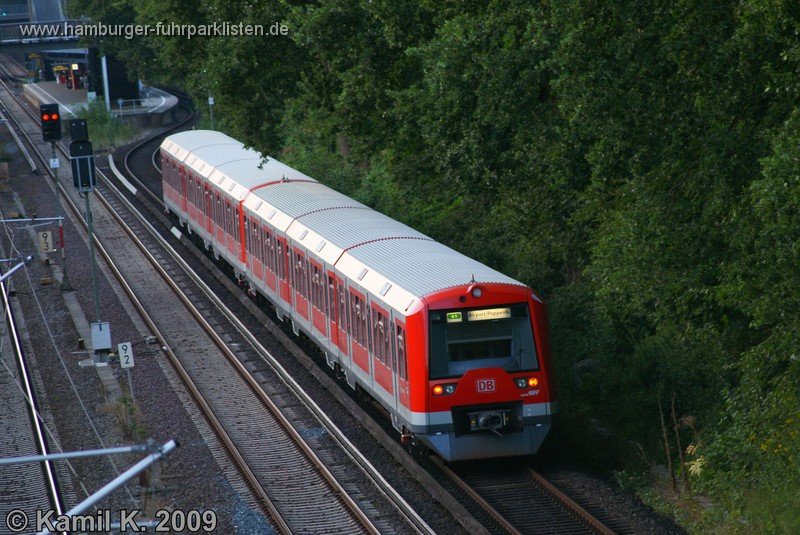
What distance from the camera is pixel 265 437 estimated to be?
64.2 feet

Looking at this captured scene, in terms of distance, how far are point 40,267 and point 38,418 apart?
15045mm

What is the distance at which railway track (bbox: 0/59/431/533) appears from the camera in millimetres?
15672

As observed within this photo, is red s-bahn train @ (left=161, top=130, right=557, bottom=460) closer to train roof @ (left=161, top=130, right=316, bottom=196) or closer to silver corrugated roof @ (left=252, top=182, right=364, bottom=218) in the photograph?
silver corrugated roof @ (left=252, top=182, right=364, bottom=218)

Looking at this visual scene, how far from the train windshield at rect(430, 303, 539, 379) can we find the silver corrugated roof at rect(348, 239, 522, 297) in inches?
18.3

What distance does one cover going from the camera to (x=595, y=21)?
56.3 ft

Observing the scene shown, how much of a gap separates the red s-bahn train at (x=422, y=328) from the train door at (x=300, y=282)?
0.04 meters

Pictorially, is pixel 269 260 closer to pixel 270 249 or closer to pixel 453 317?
pixel 270 249

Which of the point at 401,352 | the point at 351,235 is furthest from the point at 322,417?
the point at 401,352

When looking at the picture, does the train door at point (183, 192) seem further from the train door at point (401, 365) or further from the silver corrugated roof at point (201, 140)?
the train door at point (401, 365)

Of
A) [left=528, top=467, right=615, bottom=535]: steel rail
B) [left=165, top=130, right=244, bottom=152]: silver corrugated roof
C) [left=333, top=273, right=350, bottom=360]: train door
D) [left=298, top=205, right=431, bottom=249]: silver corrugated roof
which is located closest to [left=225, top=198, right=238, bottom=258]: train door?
[left=298, top=205, right=431, bottom=249]: silver corrugated roof

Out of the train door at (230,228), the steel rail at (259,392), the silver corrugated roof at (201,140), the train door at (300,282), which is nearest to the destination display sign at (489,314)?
the steel rail at (259,392)

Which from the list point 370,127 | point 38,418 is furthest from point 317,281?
point 370,127

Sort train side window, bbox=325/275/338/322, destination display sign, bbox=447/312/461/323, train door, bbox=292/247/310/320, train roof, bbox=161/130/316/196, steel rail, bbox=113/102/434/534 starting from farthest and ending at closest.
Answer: train roof, bbox=161/130/316/196
train door, bbox=292/247/310/320
train side window, bbox=325/275/338/322
destination display sign, bbox=447/312/461/323
steel rail, bbox=113/102/434/534

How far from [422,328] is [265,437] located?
4.90 m
